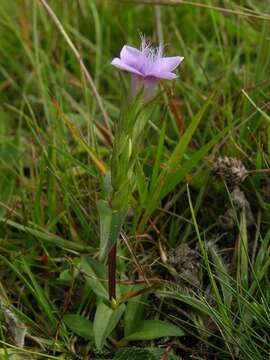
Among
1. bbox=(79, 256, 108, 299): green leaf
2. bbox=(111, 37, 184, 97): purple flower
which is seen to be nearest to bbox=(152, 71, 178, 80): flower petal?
bbox=(111, 37, 184, 97): purple flower

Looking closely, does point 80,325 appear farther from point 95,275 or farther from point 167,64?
point 167,64

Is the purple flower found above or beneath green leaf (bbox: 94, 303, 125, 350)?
above

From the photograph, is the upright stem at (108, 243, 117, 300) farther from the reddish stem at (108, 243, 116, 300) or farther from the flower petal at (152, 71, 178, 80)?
the flower petal at (152, 71, 178, 80)

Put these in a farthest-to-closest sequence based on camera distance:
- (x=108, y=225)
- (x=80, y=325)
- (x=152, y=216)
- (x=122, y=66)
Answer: (x=152, y=216) → (x=80, y=325) → (x=108, y=225) → (x=122, y=66)

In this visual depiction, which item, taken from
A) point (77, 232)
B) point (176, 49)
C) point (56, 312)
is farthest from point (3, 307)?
point (176, 49)

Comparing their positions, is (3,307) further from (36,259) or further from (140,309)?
(140,309)

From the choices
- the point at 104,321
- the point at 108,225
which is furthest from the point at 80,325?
the point at 108,225
